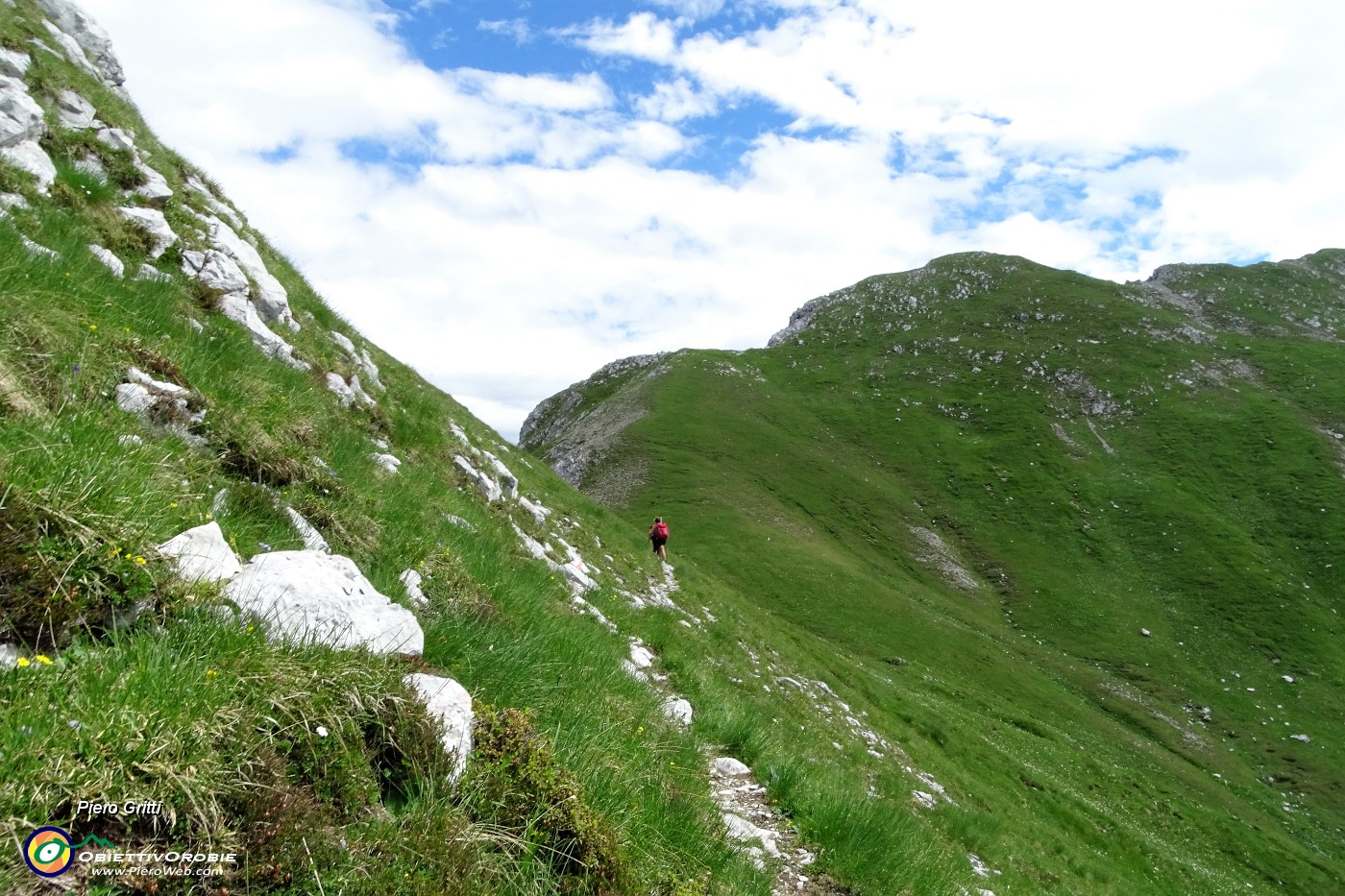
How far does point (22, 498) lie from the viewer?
3848 mm

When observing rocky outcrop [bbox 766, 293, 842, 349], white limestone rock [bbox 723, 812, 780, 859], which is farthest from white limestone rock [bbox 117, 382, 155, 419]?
rocky outcrop [bbox 766, 293, 842, 349]

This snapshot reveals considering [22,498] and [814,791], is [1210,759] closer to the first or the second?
[814,791]

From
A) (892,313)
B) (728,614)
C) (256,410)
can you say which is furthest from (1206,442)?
(256,410)

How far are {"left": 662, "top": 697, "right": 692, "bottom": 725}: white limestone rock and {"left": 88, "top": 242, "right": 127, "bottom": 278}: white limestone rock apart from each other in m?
9.40

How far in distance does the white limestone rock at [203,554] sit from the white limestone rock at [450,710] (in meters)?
1.46

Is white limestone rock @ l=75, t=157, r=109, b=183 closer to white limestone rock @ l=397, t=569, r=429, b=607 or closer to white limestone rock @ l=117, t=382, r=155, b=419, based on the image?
white limestone rock @ l=117, t=382, r=155, b=419

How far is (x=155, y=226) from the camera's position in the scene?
Answer: 1204cm

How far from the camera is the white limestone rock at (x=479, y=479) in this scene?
55.5 ft

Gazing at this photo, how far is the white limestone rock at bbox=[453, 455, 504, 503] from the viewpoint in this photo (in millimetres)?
16906

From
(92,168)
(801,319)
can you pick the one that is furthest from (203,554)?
(801,319)

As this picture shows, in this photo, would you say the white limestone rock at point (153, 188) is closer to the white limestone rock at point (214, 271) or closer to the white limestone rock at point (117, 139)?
the white limestone rock at point (117, 139)

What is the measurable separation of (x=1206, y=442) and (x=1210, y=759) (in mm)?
75330

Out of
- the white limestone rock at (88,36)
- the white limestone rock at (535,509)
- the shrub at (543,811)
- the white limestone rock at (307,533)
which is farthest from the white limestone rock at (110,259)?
the white limestone rock at (88,36)

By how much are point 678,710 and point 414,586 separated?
4586 millimetres
